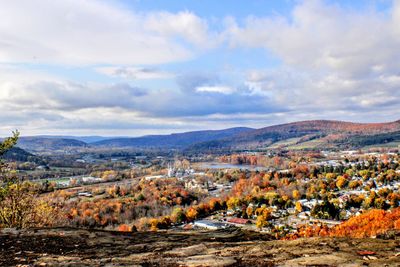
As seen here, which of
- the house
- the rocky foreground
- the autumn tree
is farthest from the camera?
the house

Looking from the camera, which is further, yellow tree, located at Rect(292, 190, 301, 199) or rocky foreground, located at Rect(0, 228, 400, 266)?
yellow tree, located at Rect(292, 190, 301, 199)

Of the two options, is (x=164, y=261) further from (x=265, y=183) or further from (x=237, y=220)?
(x=265, y=183)

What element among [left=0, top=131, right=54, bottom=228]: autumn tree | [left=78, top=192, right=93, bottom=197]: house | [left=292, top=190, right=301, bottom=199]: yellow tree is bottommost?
[left=78, top=192, right=93, bottom=197]: house

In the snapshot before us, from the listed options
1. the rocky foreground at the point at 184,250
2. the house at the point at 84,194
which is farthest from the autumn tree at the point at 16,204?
the house at the point at 84,194

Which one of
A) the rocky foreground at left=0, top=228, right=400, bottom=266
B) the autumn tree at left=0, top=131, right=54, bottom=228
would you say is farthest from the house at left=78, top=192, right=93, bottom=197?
the rocky foreground at left=0, top=228, right=400, bottom=266

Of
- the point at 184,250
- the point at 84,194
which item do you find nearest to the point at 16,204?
the point at 184,250

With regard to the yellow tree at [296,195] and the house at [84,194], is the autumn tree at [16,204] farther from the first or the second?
the house at [84,194]

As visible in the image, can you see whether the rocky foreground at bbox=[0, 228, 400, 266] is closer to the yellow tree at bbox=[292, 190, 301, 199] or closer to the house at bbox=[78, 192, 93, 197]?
the yellow tree at bbox=[292, 190, 301, 199]

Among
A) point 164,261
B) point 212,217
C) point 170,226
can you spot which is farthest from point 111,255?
point 212,217
